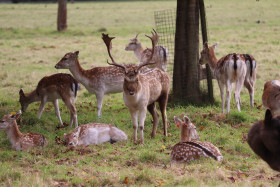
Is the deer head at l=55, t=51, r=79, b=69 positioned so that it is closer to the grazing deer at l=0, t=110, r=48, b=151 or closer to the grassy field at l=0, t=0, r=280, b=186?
the grassy field at l=0, t=0, r=280, b=186

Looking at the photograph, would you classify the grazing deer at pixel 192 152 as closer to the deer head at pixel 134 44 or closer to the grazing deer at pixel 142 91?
the grazing deer at pixel 142 91

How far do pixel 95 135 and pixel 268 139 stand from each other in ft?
13.3

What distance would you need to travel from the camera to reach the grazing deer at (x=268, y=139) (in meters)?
3.62

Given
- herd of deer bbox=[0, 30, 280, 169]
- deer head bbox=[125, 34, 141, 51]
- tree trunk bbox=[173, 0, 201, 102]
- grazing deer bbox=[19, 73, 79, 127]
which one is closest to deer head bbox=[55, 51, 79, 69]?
herd of deer bbox=[0, 30, 280, 169]

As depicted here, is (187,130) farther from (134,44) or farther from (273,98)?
(134,44)

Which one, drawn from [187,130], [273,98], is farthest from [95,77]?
[273,98]

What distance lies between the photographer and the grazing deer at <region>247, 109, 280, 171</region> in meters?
3.62

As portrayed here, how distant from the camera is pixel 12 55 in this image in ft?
54.1

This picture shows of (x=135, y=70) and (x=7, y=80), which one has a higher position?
(x=135, y=70)

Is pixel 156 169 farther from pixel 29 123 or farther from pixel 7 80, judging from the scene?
pixel 7 80

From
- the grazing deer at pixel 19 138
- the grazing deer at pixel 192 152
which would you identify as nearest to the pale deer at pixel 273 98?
the grazing deer at pixel 192 152

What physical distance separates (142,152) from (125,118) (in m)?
2.40

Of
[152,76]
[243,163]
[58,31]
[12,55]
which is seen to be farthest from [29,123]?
[58,31]

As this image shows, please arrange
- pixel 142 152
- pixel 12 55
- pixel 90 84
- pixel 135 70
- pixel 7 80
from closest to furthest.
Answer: pixel 142 152 < pixel 135 70 < pixel 90 84 < pixel 7 80 < pixel 12 55
